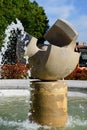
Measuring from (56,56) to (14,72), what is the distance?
11.0 metres

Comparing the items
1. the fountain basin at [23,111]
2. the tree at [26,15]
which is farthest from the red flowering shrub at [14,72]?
the tree at [26,15]

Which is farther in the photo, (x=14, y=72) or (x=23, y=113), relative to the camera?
(x=14, y=72)

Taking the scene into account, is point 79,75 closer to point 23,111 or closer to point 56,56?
point 23,111

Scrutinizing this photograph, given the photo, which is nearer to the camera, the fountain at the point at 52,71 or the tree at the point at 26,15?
the fountain at the point at 52,71

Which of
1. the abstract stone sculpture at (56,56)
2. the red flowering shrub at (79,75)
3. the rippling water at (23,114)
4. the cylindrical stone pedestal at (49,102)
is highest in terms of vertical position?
the abstract stone sculpture at (56,56)

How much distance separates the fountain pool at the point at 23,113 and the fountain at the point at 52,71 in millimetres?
246

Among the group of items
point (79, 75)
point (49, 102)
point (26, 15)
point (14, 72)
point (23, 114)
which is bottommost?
point (23, 114)

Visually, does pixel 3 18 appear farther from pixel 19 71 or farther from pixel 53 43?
pixel 53 43

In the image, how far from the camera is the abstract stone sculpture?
26.8 feet

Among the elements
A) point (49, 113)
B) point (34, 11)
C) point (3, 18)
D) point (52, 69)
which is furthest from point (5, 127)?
point (34, 11)

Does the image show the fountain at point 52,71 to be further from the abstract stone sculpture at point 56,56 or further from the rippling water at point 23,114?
the rippling water at point 23,114

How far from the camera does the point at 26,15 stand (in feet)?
157

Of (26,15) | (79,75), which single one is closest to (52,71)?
(79,75)

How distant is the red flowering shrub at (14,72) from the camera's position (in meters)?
18.9
